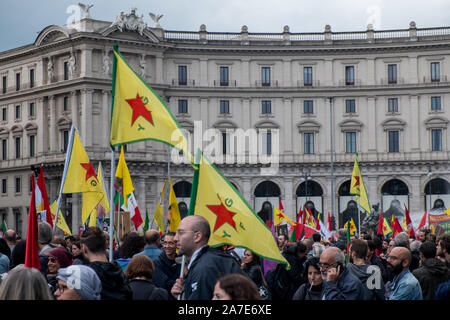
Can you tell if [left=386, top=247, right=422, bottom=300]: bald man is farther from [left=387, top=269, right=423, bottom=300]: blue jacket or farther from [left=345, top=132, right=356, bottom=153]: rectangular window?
[left=345, top=132, right=356, bottom=153]: rectangular window

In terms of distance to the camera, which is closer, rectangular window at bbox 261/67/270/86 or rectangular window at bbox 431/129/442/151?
rectangular window at bbox 431/129/442/151

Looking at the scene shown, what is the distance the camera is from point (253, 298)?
548 cm

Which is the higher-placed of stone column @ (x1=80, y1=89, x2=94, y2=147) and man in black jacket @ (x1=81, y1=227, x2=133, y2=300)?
stone column @ (x1=80, y1=89, x2=94, y2=147)

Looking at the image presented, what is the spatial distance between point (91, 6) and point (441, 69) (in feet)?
104

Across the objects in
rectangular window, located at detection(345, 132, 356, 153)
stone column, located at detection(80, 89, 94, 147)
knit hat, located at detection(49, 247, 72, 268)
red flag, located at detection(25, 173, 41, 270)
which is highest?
stone column, located at detection(80, 89, 94, 147)

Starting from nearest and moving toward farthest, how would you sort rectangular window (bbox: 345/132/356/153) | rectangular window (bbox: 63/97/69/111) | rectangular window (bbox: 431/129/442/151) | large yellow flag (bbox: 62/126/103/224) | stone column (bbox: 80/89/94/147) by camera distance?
1. large yellow flag (bbox: 62/126/103/224)
2. stone column (bbox: 80/89/94/147)
3. rectangular window (bbox: 63/97/69/111)
4. rectangular window (bbox: 431/129/442/151)
5. rectangular window (bbox: 345/132/356/153)

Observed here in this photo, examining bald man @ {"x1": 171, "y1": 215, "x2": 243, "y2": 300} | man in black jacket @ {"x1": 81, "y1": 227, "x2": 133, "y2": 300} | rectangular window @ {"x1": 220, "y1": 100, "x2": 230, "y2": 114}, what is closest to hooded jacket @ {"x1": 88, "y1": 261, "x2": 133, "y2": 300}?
man in black jacket @ {"x1": 81, "y1": 227, "x2": 133, "y2": 300}

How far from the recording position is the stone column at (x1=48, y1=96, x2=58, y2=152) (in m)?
67.6

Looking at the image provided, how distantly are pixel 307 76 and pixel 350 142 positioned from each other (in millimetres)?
7193

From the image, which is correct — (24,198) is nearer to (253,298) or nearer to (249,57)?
(249,57)

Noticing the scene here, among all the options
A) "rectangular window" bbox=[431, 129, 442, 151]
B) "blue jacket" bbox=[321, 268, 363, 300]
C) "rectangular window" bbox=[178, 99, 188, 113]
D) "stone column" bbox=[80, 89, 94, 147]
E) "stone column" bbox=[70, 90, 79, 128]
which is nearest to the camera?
"blue jacket" bbox=[321, 268, 363, 300]

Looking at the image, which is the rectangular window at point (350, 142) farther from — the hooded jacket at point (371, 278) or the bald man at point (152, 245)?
the hooded jacket at point (371, 278)

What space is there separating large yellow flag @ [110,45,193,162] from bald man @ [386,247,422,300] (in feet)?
10.4

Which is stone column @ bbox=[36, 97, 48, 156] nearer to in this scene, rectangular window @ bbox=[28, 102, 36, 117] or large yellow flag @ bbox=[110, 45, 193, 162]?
rectangular window @ bbox=[28, 102, 36, 117]
